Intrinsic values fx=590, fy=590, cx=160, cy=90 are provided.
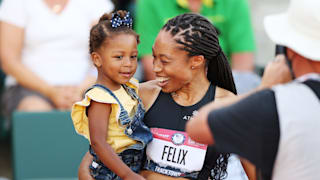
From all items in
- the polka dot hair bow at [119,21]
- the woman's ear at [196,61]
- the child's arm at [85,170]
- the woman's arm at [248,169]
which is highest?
the polka dot hair bow at [119,21]

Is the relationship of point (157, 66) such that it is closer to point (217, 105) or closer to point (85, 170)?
point (217, 105)

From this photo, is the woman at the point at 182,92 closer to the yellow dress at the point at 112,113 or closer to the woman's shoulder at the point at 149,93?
the woman's shoulder at the point at 149,93

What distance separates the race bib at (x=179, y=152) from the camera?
95.9 inches

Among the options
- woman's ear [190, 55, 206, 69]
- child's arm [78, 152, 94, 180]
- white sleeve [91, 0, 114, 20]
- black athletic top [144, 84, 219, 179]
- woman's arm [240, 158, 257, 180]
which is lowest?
child's arm [78, 152, 94, 180]

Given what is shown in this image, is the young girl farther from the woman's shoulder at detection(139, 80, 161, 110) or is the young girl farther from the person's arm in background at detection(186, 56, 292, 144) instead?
the person's arm in background at detection(186, 56, 292, 144)

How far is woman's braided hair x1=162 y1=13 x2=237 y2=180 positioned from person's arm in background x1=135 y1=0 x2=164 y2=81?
1732 millimetres

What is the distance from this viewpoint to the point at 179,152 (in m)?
2.44

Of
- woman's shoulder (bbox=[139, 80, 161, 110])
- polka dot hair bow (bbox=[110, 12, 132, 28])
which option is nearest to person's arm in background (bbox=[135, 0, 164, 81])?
woman's shoulder (bbox=[139, 80, 161, 110])

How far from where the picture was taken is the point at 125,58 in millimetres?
2416

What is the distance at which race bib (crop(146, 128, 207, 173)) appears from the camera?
2.44 meters

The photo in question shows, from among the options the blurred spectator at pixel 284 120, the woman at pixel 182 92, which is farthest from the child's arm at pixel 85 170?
the blurred spectator at pixel 284 120

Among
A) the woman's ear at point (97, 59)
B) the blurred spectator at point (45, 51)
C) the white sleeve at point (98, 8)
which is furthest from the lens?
the white sleeve at point (98, 8)

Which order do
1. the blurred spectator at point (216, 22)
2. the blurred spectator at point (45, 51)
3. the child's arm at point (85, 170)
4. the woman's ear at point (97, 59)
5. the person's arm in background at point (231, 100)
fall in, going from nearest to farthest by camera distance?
the person's arm in background at point (231, 100), the woman's ear at point (97, 59), the child's arm at point (85, 170), the blurred spectator at point (45, 51), the blurred spectator at point (216, 22)

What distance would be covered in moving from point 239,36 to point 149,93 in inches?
75.8
